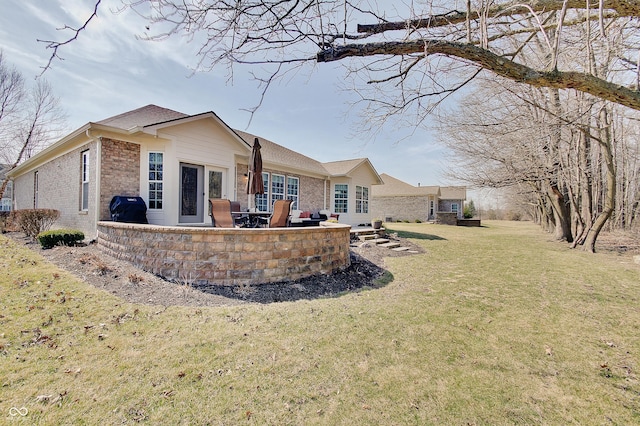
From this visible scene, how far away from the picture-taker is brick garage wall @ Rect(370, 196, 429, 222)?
32562 millimetres

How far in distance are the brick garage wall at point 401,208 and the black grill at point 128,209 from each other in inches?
1056

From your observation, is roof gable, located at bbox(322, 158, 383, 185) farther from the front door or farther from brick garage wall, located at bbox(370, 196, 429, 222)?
brick garage wall, located at bbox(370, 196, 429, 222)

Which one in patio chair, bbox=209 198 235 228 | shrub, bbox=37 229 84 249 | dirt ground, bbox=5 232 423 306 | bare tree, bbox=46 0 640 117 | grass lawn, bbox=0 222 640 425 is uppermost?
bare tree, bbox=46 0 640 117

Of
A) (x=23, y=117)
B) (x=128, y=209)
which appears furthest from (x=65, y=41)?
(x=23, y=117)

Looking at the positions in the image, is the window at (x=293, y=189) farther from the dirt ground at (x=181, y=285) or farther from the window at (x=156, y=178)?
the dirt ground at (x=181, y=285)

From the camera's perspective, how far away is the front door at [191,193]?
9555mm

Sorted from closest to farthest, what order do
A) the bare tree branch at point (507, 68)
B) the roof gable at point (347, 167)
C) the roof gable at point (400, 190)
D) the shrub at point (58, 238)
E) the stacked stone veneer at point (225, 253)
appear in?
the bare tree branch at point (507, 68) < the stacked stone veneer at point (225, 253) < the shrub at point (58, 238) < the roof gable at point (347, 167) < the roof gable at point (400, 190)

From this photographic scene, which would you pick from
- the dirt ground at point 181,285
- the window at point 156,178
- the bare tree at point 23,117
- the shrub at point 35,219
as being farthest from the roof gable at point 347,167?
the bare tree at point 23,117

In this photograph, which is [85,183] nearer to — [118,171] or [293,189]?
[118,171]

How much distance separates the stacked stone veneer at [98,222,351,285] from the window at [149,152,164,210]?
3065 millimetres

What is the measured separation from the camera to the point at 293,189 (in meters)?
14.3

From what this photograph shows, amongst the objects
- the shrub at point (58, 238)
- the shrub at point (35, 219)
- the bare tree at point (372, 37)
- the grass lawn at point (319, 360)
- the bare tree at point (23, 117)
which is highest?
the bare tree at point (23, 117)

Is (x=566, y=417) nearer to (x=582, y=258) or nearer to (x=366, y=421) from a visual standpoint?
(x=366, y=421)

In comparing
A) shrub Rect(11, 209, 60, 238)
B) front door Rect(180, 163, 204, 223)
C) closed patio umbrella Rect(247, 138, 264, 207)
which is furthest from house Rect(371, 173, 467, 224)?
shrub Rect(11, 209, 60, 238)
